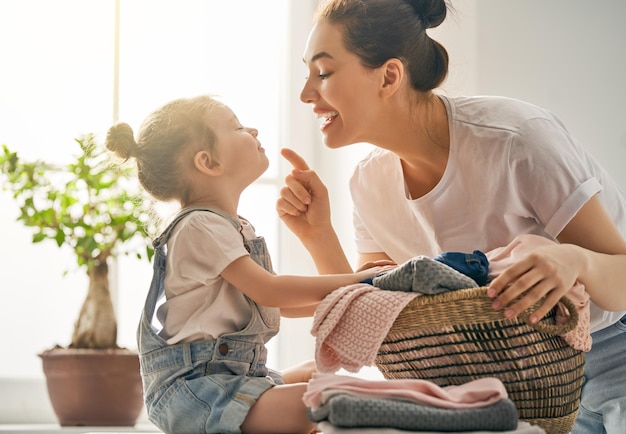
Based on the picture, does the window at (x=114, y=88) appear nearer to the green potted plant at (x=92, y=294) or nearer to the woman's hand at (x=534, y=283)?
the green potted plant at (x=92, y=294)

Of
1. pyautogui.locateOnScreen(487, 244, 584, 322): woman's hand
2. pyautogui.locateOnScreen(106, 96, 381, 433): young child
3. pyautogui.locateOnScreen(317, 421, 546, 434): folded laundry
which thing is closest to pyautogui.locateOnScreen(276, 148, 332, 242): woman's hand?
pyautogui.locateOnScreen(106, 96, 381, 433): young child

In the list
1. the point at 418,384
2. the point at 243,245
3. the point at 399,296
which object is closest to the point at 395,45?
Answer: the point at 243,245

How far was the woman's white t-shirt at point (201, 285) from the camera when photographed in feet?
4.40

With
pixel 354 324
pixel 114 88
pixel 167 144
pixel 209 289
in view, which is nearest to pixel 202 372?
pixel 209 289

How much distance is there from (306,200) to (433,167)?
0.86 ft

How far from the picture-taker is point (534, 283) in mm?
1081

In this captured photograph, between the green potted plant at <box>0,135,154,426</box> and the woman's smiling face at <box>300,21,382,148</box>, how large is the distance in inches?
29.0

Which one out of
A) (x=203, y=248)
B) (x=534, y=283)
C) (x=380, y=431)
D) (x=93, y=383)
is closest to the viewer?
(x=380, y=431)

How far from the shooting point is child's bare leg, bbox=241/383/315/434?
1228 mm

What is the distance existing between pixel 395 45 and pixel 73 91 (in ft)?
4.40

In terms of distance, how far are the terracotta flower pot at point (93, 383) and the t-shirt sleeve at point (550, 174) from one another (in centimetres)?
119

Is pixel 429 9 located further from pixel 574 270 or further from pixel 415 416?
pixel 415 416

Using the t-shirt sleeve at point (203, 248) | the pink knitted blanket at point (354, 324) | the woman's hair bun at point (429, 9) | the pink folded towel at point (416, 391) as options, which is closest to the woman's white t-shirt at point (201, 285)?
the t-shirt sleeve at point (203, 248)

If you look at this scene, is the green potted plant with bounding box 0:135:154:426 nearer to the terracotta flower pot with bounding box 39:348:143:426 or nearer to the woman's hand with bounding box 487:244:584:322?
the terracotta flower pot with bounding box 39:348:143:426
